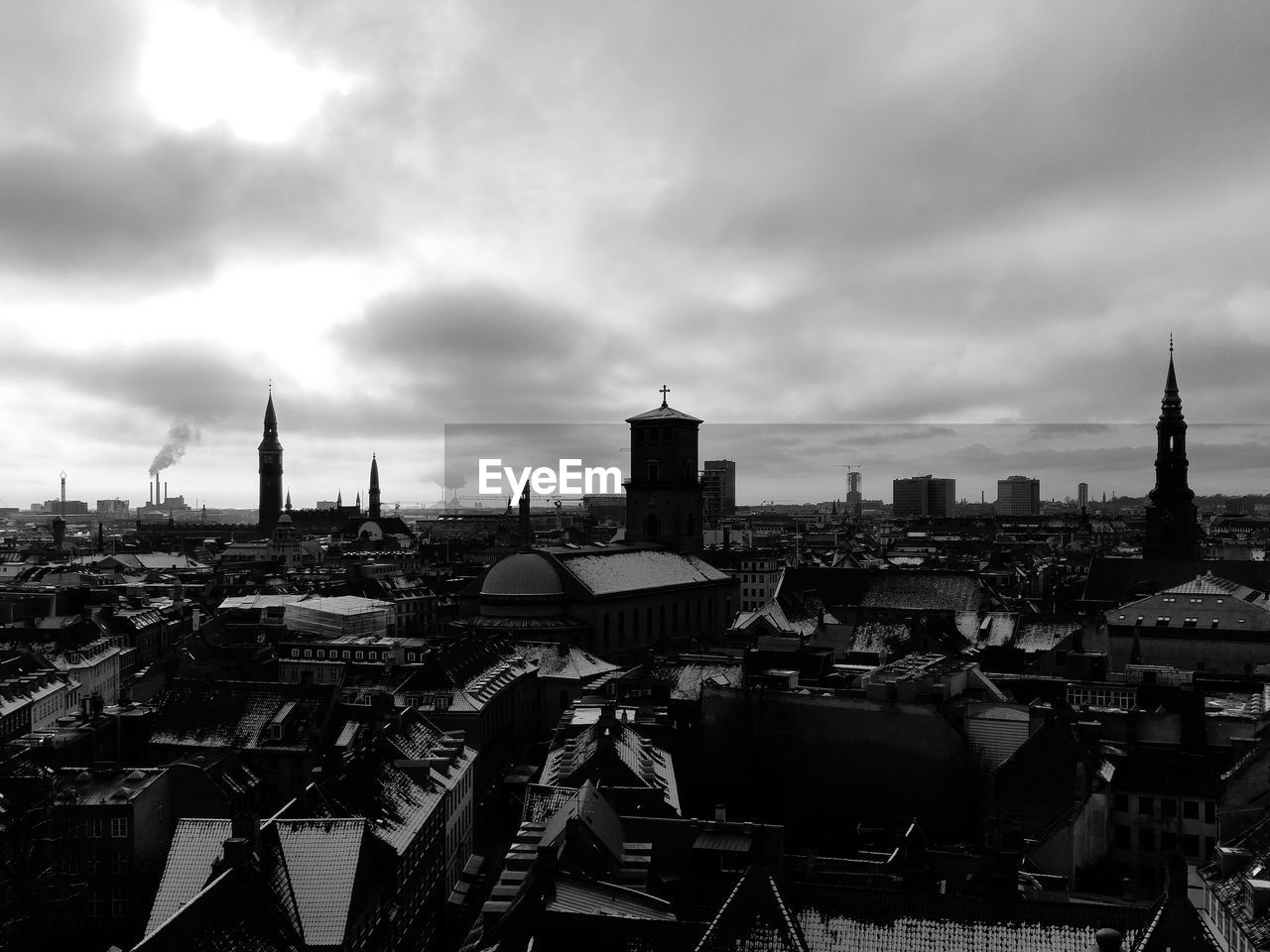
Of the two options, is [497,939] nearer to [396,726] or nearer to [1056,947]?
[1056,947]

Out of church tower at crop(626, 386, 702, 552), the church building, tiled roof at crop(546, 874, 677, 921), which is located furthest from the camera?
church tower at crop(626, 386, 702, 552)

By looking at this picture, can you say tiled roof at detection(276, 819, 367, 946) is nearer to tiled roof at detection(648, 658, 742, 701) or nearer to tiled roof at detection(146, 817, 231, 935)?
tiled roof at detection(146, 817, 231, 935)

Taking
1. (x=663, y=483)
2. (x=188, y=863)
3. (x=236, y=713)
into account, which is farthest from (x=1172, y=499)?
(x=188, y=863)

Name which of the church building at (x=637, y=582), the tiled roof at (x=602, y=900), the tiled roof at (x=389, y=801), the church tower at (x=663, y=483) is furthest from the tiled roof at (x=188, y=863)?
the church tower at (x=663, y=483)

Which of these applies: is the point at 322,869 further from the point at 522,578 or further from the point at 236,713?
the point at 522,578

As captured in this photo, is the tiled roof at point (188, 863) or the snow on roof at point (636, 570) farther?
the snow on roof at point (636, 570)

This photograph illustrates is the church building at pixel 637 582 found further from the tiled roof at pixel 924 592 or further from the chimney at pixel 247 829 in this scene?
the chimney at pixel 247 829

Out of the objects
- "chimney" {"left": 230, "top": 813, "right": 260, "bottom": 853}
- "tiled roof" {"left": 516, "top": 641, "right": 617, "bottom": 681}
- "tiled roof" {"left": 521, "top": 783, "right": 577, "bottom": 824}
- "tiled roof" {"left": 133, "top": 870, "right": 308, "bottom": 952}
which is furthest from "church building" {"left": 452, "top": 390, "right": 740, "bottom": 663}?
"tiled roof" {"left": 133, "top": 870, "right": 308, "bottom": 952}
